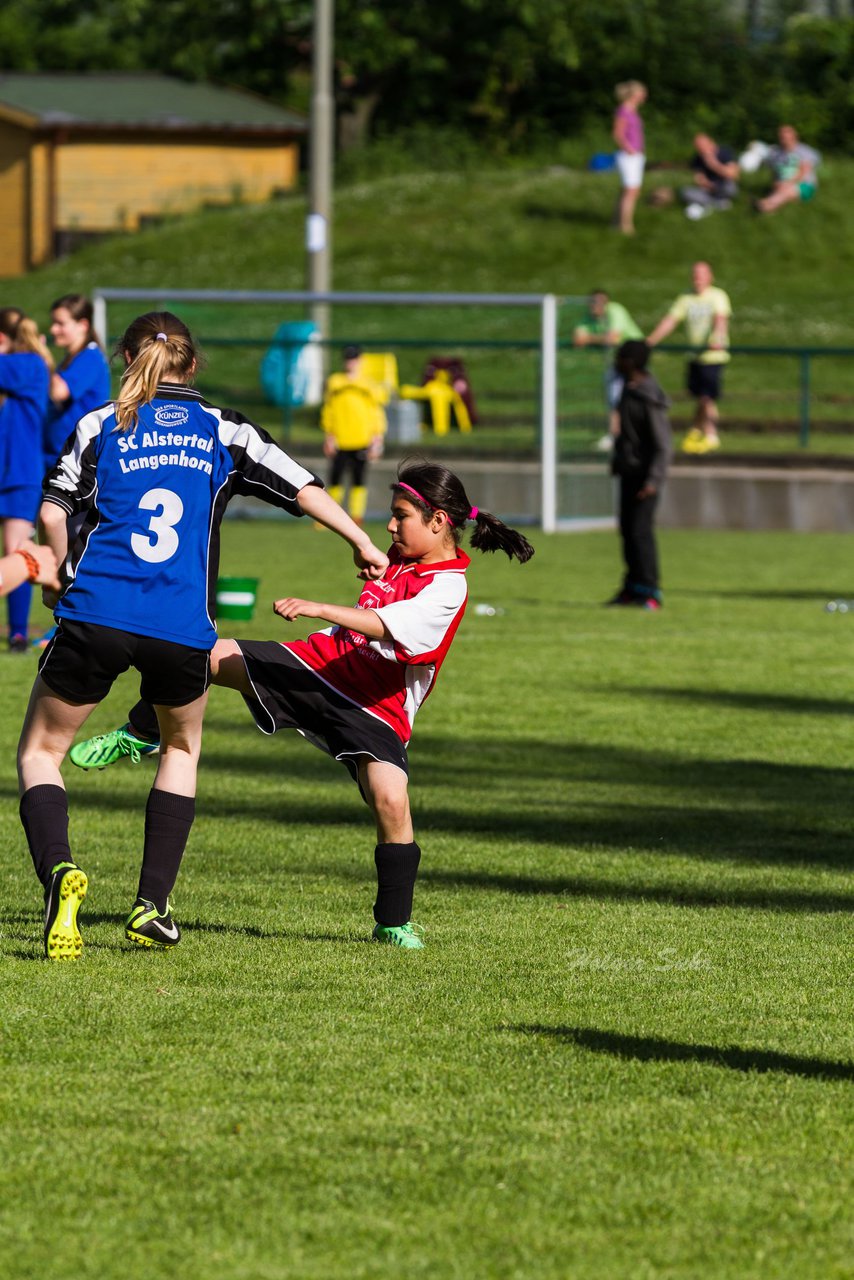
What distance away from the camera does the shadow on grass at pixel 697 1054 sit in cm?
488

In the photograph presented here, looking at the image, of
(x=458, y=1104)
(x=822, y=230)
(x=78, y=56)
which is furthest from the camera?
(x=78, y=56)

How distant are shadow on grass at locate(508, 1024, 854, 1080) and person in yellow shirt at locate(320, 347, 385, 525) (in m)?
18.0

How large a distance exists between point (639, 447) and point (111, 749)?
30.7ft

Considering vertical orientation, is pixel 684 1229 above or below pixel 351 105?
below

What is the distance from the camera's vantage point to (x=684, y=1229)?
3.82 metres

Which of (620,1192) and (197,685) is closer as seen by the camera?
(620,1192)

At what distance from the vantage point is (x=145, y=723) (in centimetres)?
673

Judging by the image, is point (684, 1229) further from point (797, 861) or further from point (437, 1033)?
point (797, 861)

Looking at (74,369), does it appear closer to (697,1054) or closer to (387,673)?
(387,673)

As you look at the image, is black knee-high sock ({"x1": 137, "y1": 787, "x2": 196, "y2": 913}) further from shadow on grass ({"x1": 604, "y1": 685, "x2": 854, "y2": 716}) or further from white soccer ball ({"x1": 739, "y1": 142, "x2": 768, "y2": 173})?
white soccer ball ({"x1": 739, "y1": 142, "x2": 768, "y2": 173})

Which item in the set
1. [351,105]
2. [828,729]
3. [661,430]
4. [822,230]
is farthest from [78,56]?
[828,729]

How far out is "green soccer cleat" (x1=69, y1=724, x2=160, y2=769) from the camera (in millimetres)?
6789

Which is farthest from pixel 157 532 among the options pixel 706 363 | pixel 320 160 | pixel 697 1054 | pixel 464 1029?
pixel 320 160

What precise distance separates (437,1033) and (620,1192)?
116 centimetres
